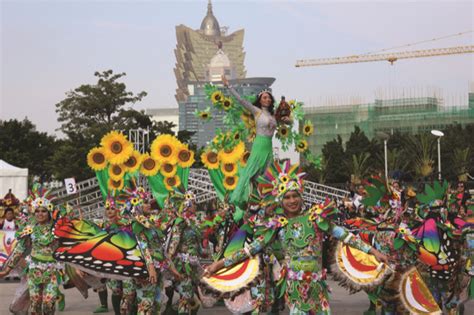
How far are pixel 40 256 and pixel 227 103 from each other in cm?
386

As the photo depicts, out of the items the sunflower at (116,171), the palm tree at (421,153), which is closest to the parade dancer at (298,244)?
the sunflower at (116,171)

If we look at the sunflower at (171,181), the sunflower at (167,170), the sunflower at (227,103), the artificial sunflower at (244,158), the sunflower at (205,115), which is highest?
the sunflower at (227,103)

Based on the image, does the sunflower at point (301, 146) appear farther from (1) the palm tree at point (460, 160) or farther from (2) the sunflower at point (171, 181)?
(1) the palm tree at point (460, 160)

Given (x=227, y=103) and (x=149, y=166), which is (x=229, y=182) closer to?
(x=227, y=103)

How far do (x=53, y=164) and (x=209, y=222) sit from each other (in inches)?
1340

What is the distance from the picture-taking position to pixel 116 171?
15391 mm

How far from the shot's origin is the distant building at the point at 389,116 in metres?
89.6

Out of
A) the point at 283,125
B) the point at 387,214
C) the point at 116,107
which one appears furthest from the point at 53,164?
the point at 387,214

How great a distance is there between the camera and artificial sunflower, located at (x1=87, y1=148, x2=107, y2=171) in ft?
49.5

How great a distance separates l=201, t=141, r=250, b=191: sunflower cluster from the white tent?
8.41 m

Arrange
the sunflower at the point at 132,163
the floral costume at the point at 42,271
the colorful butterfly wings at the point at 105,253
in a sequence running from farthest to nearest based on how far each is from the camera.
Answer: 1. the sunflower at the point at 132,163
2. the floral costume at the point at 42,271
3. the colorful butterfly wings at the point at 105,253

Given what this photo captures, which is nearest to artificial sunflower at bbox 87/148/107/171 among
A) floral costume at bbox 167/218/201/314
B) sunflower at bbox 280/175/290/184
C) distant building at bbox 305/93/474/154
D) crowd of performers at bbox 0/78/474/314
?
crowd of performers at bbox 0/78/474/314

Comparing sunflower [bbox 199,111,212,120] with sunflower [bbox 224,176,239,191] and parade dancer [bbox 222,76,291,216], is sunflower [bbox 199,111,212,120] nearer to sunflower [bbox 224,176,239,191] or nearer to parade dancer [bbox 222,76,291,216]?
sunflower [bbox 224,176,239,191]

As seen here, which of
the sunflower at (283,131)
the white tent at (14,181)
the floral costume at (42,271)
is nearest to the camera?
the floral costume at (42,271)
